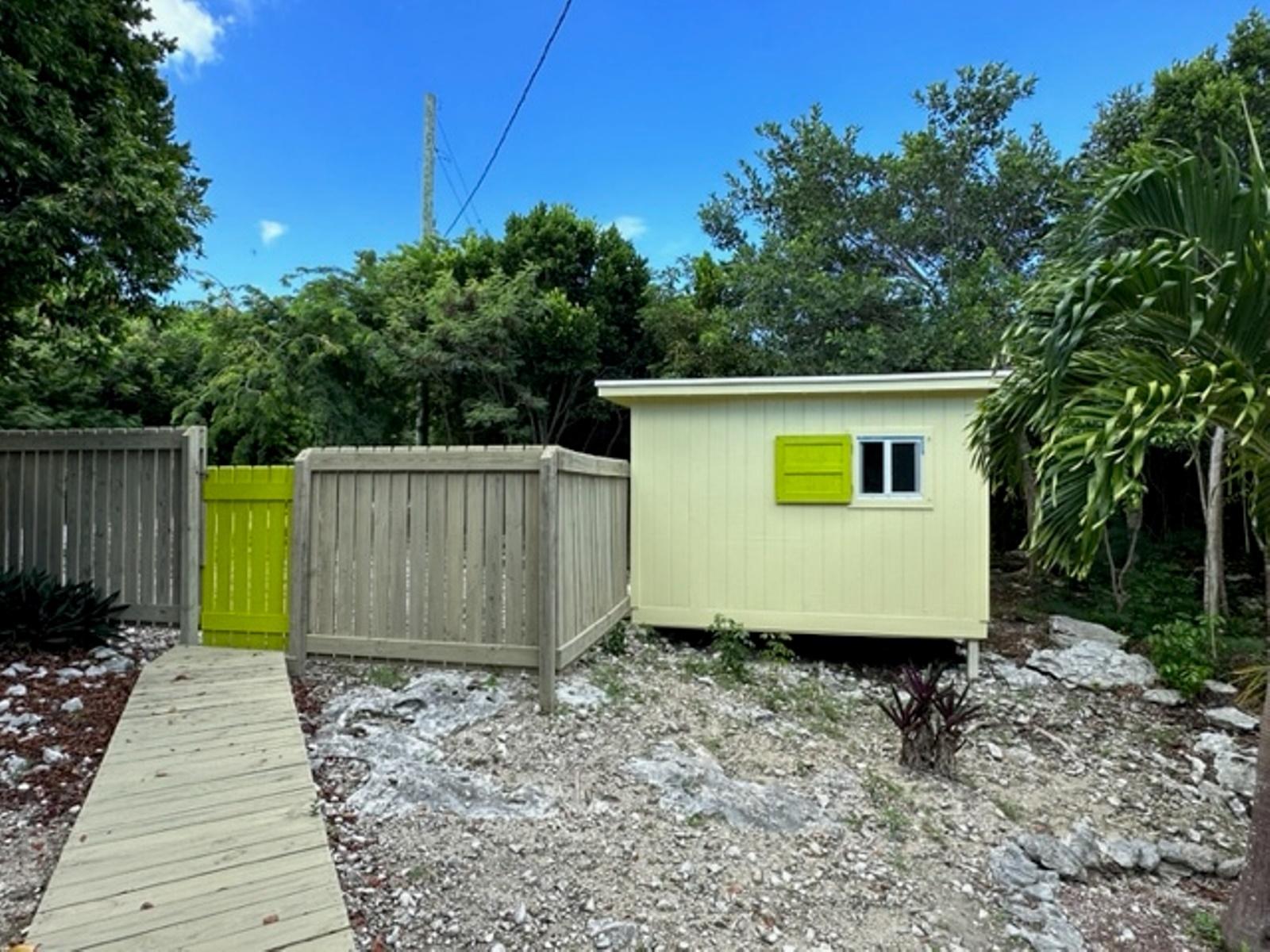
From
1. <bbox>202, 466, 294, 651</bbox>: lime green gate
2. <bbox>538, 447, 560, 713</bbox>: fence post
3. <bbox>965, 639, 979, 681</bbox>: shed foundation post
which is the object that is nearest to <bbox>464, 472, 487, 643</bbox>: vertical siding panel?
<bbox>538, 447, 560, 713</bbox>: fence post

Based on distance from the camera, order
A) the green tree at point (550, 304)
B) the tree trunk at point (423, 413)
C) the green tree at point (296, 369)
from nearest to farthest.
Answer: the green tree at point (296, 369) < the green tree at point (550, 304) < the tree trunk at point (423, 413)

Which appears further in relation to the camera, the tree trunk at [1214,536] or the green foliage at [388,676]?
the tree trunk at [1214,536]

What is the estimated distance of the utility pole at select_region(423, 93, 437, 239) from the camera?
11.5 metres

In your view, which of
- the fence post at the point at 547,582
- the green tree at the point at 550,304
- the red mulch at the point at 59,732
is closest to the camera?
the red mulch at the point at 59,732

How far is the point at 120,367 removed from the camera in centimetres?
1241

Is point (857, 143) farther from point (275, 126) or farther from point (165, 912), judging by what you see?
point (165, 912)

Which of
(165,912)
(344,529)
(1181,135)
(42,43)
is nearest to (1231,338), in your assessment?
(165,912)

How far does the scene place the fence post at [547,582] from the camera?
3980 mm

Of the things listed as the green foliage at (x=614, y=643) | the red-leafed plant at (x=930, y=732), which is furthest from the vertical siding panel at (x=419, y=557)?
the red-leafed plant at (x=930, y=732)

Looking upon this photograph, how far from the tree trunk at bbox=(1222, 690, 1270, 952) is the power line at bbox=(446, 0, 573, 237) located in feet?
25.6

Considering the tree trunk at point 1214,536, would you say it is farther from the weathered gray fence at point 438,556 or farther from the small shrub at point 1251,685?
the weathered gray fence at point 438,556

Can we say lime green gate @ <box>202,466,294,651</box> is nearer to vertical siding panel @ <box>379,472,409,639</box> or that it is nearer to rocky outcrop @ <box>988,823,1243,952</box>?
vertical siding panel @ <box>379,472,409,639</box>

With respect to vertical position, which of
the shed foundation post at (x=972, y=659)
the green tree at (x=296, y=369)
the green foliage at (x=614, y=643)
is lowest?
the shed foundation post at (x=972, y=659)

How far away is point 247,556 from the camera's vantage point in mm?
4637
